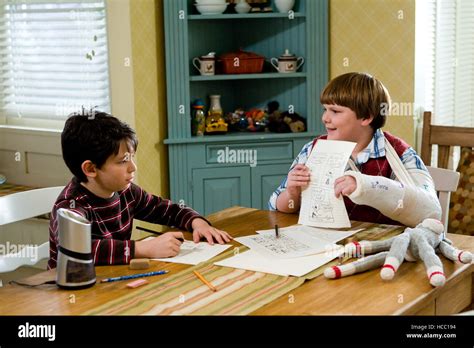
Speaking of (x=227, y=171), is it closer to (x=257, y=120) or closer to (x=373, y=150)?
(x=257, y=120)

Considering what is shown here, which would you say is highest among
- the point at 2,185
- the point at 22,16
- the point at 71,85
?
the point at 22,16

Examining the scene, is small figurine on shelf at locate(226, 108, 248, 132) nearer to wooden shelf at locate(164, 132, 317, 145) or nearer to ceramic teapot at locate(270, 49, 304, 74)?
wooden shelf at locate(164, 132, 317, 145)

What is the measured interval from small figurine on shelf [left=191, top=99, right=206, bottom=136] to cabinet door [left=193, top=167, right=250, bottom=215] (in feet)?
→ 0.68

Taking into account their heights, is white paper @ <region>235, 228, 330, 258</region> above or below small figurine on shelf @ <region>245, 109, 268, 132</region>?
below

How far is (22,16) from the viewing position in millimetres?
4094

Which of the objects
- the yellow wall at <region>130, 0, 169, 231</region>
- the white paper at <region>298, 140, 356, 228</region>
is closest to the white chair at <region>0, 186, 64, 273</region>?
the white paper at <region>298, 140, 356, 228</region>

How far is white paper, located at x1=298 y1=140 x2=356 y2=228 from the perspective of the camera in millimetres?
2232

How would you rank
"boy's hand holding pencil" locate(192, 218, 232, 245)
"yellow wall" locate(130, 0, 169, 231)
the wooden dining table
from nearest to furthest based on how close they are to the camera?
the wooden dining table, "boy's hand holding pencil" locate(192, 218, 232, 245), "yellow wall" locate(130, 0, 169, 231)

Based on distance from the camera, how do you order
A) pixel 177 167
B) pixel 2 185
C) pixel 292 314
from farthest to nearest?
1. pixel 2 185
2. pixel 177 167
3. pixel 292 314

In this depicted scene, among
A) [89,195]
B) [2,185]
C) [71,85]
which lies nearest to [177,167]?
[71,85]

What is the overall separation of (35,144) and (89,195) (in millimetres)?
2088

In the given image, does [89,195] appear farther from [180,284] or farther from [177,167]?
[177,167]

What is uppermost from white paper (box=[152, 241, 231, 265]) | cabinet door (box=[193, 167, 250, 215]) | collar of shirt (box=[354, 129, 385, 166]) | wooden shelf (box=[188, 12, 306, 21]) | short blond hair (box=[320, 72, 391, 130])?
wooden shelf (box=[188, 12, 306, 21])

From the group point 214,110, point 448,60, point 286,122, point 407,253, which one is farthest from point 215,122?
point 407,253
